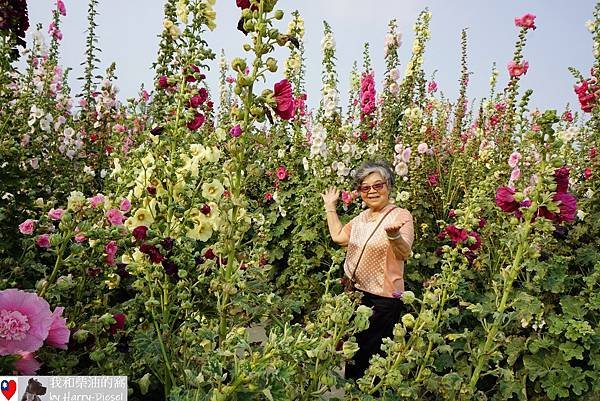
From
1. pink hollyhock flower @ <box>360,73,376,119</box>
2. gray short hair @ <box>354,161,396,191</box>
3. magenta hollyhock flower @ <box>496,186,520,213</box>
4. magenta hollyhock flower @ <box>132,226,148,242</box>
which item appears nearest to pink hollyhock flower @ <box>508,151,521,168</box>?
gray short hair @ <box>354,161,396,191</box>

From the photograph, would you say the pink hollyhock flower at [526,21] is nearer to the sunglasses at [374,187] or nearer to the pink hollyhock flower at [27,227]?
the sunglasses at [374,187]

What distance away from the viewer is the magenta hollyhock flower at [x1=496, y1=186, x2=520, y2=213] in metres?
2.14

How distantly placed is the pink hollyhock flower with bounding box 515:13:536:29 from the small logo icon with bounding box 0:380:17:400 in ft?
15.0

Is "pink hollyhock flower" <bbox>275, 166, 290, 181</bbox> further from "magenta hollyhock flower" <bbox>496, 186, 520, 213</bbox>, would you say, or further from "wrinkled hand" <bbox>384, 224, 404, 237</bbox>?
"magenta hollyhock flower" <bbox>496, 186, 520, 213</bbox>

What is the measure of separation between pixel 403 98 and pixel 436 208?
3.87 ft

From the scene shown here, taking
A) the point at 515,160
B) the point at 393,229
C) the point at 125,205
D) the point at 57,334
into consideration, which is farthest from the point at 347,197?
the point at 57,334

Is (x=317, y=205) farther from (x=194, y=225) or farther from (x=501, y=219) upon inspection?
(x=194, y=225)

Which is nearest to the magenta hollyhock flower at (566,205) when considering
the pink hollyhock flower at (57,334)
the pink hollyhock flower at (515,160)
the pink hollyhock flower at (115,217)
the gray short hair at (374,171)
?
the gray short hair at (374,171)

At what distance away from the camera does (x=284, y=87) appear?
1621mm

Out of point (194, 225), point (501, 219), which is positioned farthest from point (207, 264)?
point (501, 219)

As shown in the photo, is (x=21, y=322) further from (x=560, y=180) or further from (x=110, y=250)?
(x=560, y=180)

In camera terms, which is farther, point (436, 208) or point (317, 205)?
point (436, 208)

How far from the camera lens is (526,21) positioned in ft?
14.9

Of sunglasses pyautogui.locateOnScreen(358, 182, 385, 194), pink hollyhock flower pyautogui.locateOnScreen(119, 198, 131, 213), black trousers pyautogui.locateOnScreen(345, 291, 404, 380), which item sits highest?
sunglasses pyautogui.locateOnScreen(358, 182, 385, 194)
